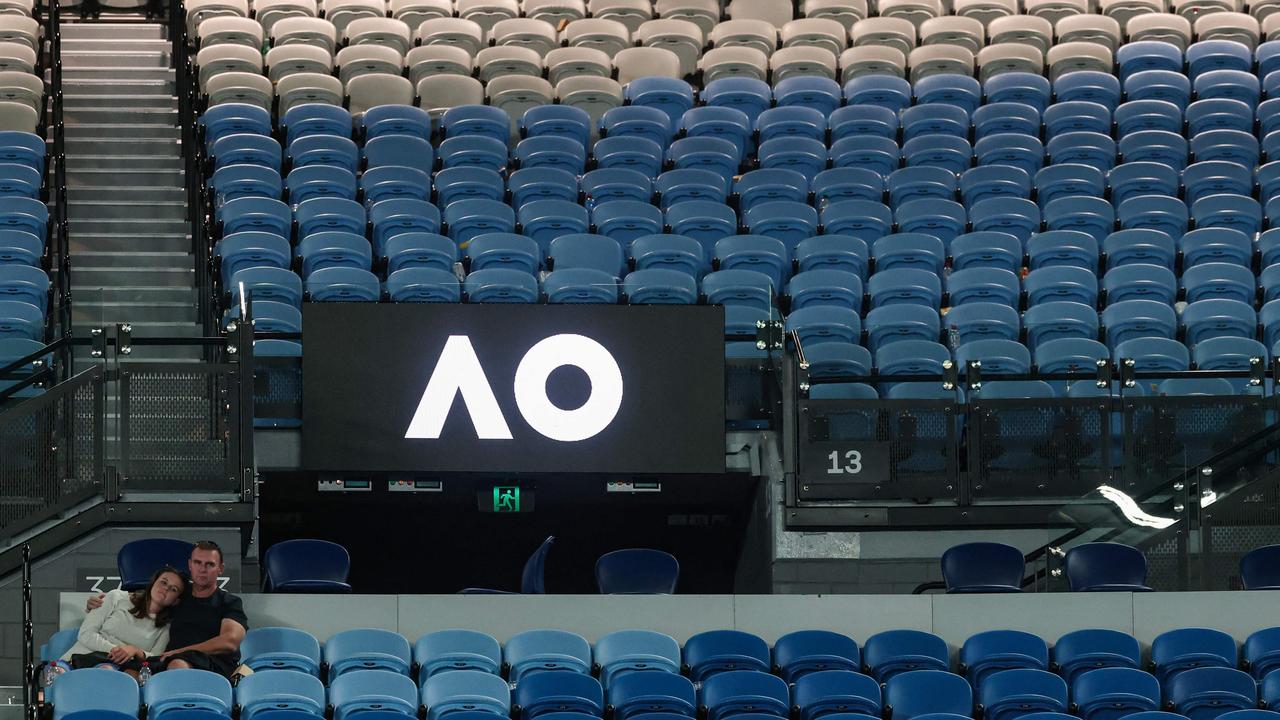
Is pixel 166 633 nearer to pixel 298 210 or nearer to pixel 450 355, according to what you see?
pixel 450 355

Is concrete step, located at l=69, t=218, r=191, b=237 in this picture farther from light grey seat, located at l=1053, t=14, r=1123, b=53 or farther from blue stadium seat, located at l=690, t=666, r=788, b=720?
light grey seat, located at l=1053, t=14, r=1123, b=53

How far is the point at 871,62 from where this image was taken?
59.2 feet

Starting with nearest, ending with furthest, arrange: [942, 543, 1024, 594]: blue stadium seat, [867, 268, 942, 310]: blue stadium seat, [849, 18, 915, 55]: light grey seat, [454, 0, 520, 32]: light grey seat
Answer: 1. [942, 543, 1024, 594]: blue stadium seat
2. [867, 268, 942, 310]: blue stadium seat
3. [849, 18, 915, 55]: light grey seat
4. [454, 0, 520, 32]: light grey seat

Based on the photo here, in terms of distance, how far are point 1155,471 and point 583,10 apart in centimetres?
866

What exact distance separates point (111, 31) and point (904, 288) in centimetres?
729

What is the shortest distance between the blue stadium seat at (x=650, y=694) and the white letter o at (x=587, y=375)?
2.60 meters

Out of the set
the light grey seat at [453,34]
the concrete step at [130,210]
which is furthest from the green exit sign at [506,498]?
the light grey seat at [453,34]

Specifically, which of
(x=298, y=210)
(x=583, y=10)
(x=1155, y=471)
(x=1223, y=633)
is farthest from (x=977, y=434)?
(x=583, y=10)

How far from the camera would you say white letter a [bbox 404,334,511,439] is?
41.5 feet

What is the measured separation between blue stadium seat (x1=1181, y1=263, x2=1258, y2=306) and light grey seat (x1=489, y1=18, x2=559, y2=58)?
6.11 meters

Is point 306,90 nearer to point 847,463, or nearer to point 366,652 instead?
point 847,463

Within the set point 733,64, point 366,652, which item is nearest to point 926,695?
point 366,652

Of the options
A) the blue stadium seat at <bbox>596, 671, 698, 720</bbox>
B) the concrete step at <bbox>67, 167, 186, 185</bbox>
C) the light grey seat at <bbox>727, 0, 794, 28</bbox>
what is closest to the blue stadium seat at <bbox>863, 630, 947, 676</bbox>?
the blue stadium seat at <bbox>596, 671, 698, 720</bbox>

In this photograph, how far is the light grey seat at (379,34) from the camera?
723 inches
